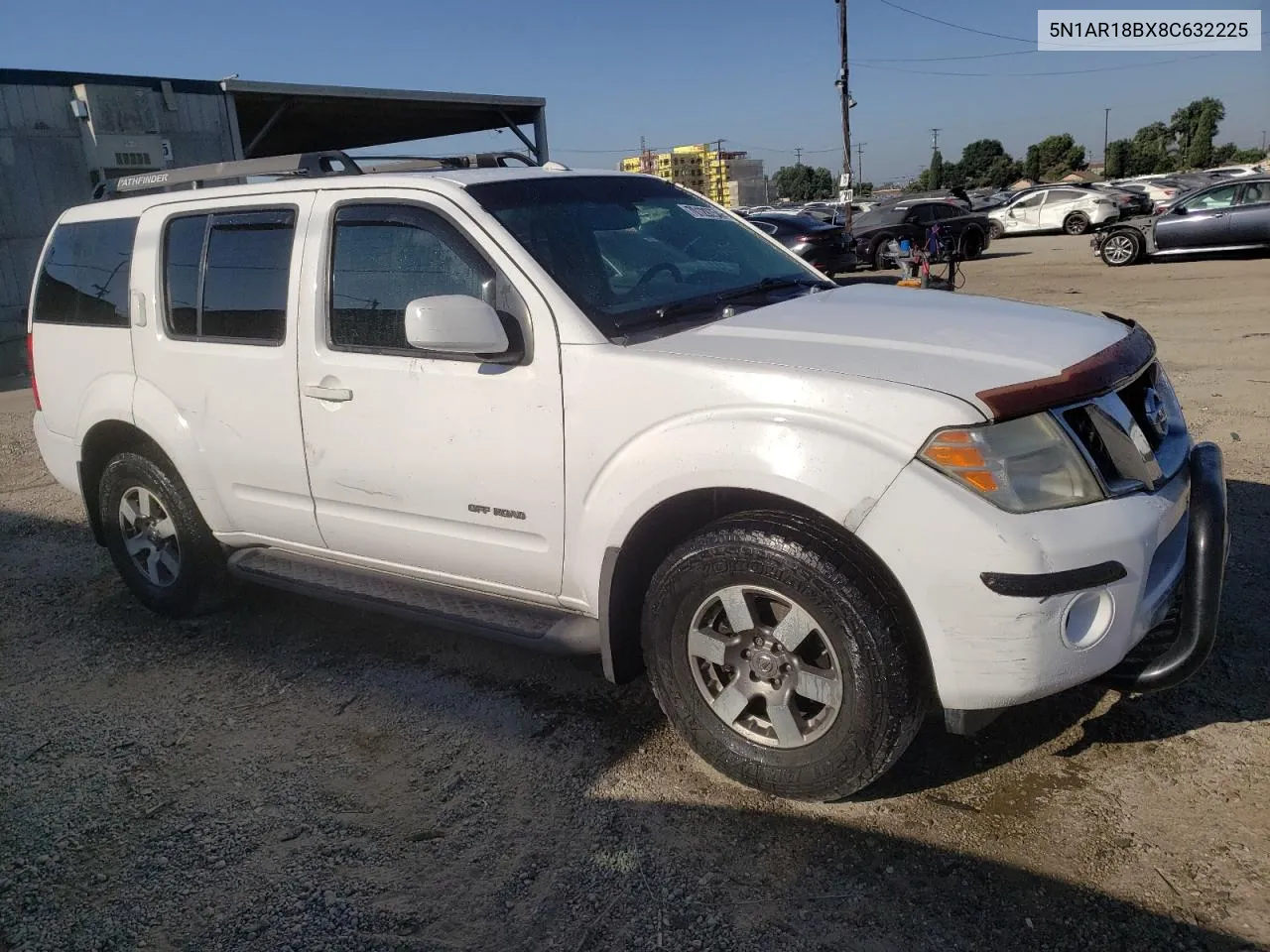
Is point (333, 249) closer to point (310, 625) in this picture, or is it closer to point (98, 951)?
point (310, 625)

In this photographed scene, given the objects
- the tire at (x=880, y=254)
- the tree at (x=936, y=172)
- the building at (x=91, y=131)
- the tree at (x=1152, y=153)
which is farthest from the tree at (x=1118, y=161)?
the building at (x=91, y=131)

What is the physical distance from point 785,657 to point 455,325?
139 cm

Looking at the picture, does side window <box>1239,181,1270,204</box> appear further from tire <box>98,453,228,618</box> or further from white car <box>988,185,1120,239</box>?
tire <box>98,453,228,618</box>

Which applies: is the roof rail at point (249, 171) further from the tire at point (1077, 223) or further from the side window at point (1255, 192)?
the tire at point (1077, 223)

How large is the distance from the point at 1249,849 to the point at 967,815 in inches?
27.3

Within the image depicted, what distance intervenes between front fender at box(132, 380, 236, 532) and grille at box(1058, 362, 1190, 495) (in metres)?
3.30

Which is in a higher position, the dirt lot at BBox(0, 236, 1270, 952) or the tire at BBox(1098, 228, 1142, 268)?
the tire at BBox(1098, 228, 1142, 268)

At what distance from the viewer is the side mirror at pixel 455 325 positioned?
2.97 meters

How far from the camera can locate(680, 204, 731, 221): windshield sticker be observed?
4062mm

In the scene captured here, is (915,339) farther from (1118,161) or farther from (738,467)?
(1118,161)

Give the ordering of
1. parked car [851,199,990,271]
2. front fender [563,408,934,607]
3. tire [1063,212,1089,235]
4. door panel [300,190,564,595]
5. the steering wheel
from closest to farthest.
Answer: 1. front fender [563,408,934,607]
2. door panel [300,190,564,595]
3. the steering wheel
4. parked car [851,199,990,271]
5. tire [1063,212,1089,235]

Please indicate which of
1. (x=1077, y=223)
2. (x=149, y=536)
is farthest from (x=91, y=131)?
(x=1077, y=223)

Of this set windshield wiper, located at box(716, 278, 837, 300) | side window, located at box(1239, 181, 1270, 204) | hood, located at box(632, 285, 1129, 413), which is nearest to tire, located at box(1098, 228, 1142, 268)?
side window, located at box(1239, 181, 1270, 204)

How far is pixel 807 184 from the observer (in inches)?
4087
